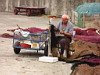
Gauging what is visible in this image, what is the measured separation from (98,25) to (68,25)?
8.65 metres

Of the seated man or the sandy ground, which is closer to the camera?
the sandy ground

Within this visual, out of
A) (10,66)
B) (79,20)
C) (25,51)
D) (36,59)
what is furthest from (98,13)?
(10,66)

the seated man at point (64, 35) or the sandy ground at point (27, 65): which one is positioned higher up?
the seated man at point (64, 35)

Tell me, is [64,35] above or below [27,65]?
above

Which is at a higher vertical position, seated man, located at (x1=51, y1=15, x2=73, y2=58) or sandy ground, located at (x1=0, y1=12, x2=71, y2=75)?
seated man, located at (x1=51, y1=15, x2=73, y2=58)

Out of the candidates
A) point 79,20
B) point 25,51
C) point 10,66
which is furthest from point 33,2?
point 10,66

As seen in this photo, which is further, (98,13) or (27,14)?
(27,14)

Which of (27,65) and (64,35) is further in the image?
(64,35)

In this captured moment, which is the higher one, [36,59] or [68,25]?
[68,25]

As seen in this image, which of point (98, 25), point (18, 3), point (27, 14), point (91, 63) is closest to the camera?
point (91, 63)

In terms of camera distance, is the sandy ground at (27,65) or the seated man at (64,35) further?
the seated man at (64,35)

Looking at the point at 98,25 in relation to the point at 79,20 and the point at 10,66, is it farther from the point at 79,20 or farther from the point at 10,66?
the point at 10,66

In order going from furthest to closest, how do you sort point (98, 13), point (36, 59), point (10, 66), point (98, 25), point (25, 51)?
point (98, 13), point (98, 25), point (25, 51), point (36, 59), point (10, 66)

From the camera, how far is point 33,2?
105 feet
